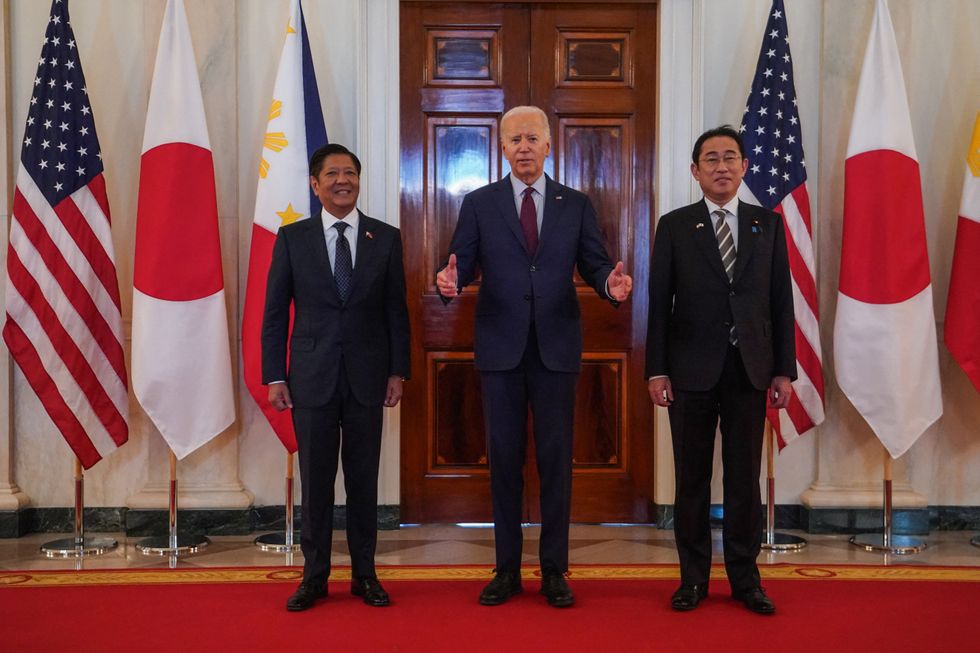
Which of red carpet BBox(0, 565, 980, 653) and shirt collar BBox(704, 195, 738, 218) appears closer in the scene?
red carpet BBox(0, 565, 980, 653)

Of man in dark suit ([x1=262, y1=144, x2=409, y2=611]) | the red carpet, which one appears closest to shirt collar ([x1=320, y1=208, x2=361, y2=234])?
man in dark suit ([x1=262, y1=144, x2=409, y2=611])

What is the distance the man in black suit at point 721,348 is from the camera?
3.52m

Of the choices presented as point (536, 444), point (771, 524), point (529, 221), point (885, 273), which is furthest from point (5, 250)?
point (885, 273)

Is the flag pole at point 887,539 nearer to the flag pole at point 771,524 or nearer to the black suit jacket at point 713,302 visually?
the flag pole at point 771,524

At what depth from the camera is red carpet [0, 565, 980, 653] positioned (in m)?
3.16

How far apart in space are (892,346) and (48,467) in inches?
177

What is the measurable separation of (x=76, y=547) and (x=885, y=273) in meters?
4.24

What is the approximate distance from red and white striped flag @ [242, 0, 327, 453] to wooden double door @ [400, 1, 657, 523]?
0.65 meters

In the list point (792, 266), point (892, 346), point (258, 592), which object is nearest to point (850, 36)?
point (792, 266)

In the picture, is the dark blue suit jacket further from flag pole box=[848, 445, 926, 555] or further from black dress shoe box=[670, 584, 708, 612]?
flag pole box=[848, 445, 926, 555]

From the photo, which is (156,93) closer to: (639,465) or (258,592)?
(258,592)

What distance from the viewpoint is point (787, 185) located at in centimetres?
493

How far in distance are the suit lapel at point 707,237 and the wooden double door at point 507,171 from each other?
179cm

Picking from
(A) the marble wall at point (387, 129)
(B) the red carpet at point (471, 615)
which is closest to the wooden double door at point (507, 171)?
(A) the marble wall at point (387, 129)
